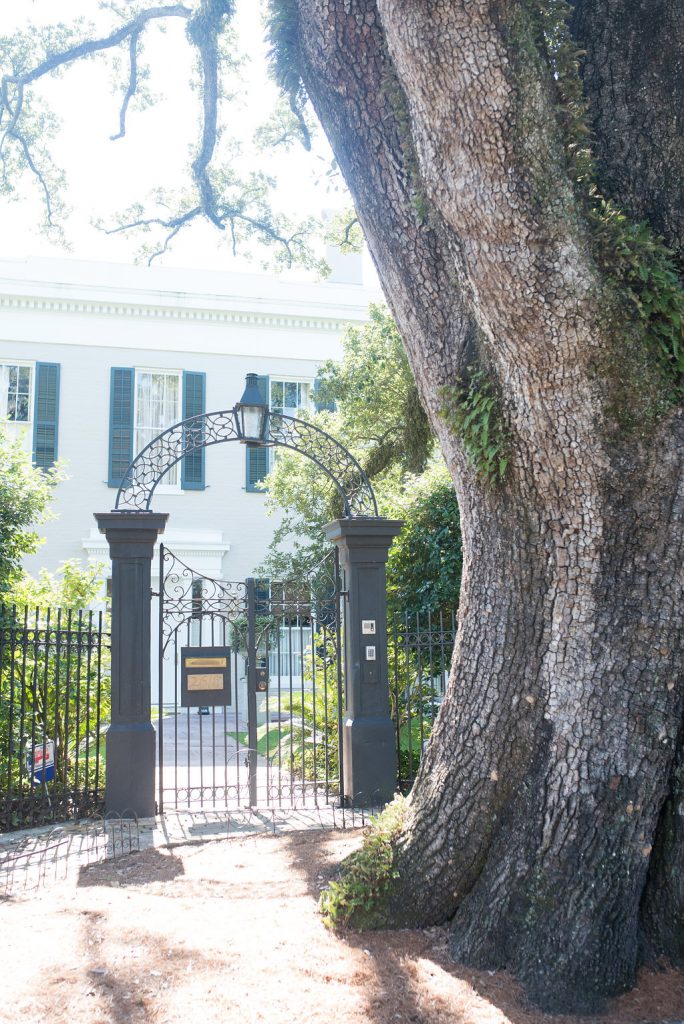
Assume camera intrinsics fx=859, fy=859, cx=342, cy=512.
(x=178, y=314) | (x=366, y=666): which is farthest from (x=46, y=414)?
(x=366, y=666)

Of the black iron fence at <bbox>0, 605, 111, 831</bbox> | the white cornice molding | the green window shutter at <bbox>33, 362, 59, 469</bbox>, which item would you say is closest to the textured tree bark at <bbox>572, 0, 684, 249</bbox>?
the black iron fence at <bbox>0, 605, 111, 831</bbox>

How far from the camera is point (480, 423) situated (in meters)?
4.19

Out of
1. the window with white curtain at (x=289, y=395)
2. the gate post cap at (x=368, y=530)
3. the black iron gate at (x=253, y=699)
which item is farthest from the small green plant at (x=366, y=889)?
the window with white curtain at (x=289, y=395)

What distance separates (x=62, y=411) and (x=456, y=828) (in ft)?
49.8

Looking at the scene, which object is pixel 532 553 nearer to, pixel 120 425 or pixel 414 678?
pixel 414 678

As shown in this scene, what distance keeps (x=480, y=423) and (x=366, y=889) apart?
8.02 feet

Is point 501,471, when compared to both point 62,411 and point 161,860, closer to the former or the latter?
point 161,860

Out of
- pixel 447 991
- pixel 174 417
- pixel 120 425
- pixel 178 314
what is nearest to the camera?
pixel 447 991

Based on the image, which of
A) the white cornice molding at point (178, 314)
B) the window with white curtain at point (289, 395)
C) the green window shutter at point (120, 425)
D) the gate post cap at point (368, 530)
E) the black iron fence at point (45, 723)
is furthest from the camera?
the window with white curtain at point (289, 395)

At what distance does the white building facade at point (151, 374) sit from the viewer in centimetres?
1759

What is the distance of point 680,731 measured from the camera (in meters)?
4.07

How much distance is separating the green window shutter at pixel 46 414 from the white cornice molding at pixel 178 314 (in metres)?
1.33

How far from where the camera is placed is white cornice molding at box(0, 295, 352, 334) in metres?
18.0

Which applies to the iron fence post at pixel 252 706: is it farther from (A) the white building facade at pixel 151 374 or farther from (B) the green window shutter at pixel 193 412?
(B) the green window shutter at pixel 193 412
